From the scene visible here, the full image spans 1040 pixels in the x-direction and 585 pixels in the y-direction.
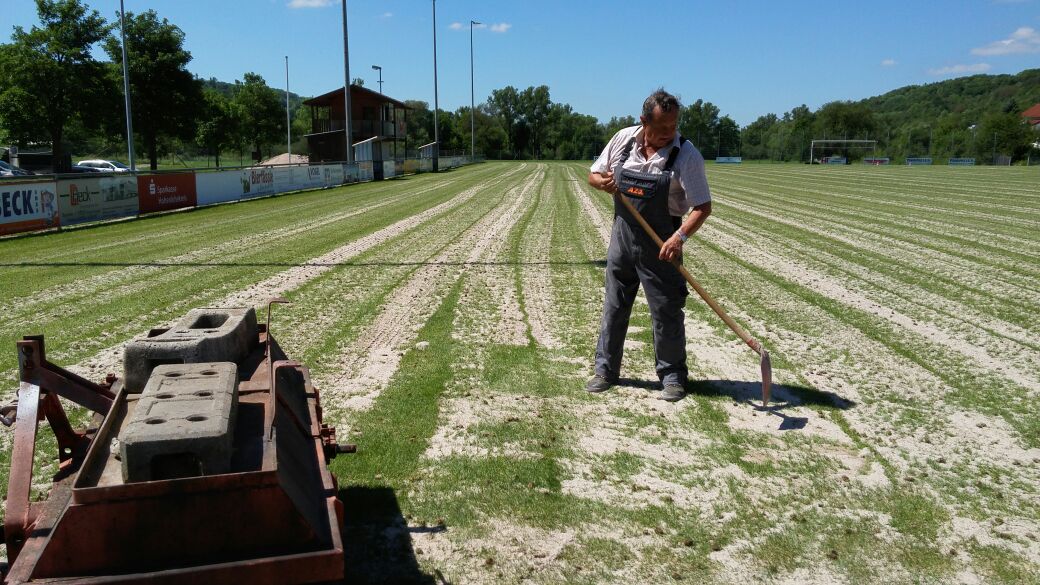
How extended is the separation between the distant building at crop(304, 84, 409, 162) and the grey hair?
58.7 m

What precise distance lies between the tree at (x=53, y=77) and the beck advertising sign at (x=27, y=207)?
2879 centimetres

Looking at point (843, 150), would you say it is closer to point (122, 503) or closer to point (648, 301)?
point (648, 301)

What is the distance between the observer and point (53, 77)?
43469 mm

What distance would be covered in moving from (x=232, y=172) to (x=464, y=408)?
78.2 feet

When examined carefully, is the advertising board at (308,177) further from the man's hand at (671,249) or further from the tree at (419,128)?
the tree at (419,128)

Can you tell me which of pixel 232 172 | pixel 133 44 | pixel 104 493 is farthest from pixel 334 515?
pixel 133 44

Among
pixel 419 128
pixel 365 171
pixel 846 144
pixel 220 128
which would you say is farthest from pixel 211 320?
pixel 419 128

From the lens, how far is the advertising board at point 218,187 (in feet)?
80.0

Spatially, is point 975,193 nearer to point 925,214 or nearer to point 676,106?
point 925,214

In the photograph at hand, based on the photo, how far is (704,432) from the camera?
497cm

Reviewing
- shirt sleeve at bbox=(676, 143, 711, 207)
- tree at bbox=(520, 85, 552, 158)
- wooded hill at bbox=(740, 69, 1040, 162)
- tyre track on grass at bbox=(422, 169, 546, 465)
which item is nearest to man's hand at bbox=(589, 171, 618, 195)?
shirt sleeve at bbox=(676, 143, 711, 207)

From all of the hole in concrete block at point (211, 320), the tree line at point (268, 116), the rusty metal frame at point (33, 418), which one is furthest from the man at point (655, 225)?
the tree line at point (268, 116)

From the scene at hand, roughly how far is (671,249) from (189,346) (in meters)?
3.09

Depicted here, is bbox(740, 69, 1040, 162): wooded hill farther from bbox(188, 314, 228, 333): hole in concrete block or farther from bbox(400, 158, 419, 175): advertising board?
bbox(188, 314, 228, 333): hole in concrete block
